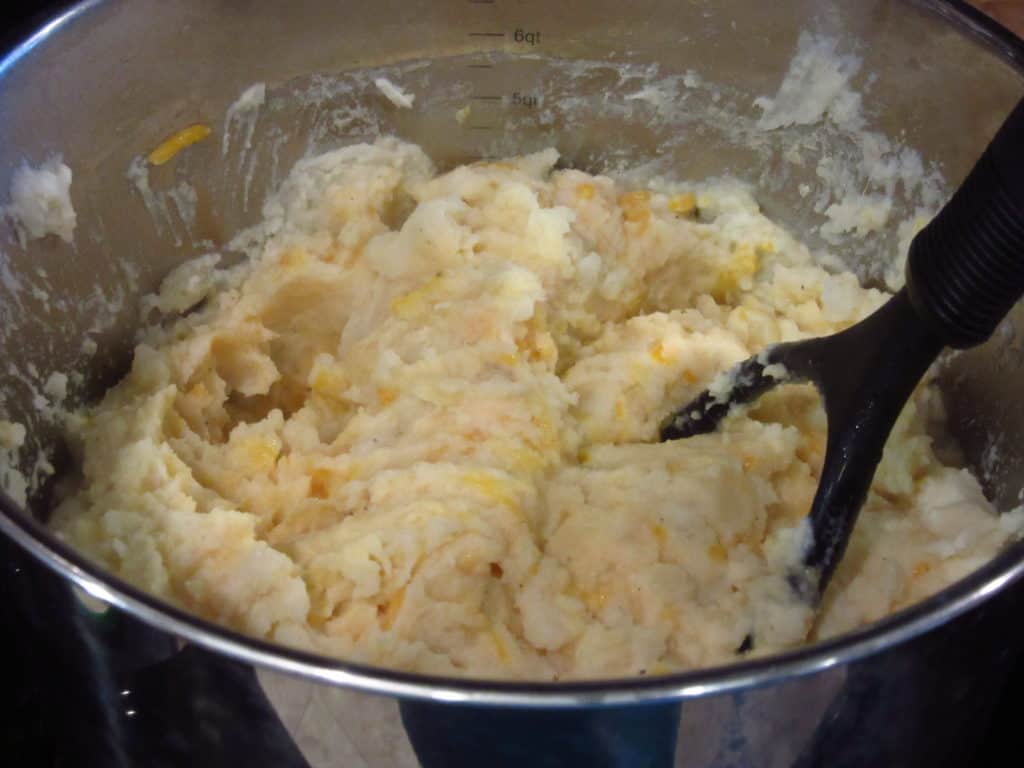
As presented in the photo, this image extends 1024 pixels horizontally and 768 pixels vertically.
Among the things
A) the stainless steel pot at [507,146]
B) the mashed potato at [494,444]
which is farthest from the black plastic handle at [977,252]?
the mashed potato at [494,444]

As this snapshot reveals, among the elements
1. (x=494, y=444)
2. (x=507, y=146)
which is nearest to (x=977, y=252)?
(x=494, y=444)

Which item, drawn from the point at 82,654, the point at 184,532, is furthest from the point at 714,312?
the point at 82,654

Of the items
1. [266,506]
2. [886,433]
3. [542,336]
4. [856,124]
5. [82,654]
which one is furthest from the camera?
[856,124]

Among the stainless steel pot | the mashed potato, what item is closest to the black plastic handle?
the stainless steel pot

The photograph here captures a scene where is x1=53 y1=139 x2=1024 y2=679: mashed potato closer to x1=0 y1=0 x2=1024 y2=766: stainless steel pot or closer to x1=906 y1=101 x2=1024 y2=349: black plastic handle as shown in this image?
x1=0 y1=0 x2=1024 y2=766: stainless steel pot

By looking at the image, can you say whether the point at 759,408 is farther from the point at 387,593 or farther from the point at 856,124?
the point at 387,593

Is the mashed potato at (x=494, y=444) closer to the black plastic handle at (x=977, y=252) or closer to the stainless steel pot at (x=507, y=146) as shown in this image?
the stainless steel pot at (x=507, y=146)
